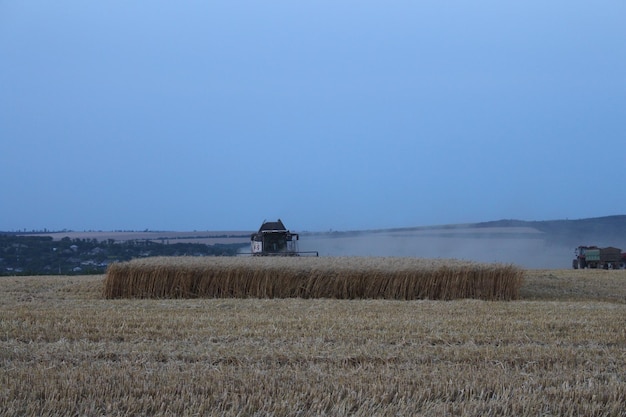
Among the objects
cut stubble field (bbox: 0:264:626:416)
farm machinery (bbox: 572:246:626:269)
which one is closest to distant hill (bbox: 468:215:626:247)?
farm machinery (bbox: 572:246:626:269)

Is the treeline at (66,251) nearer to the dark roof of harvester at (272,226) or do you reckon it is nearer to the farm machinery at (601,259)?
the dark roof of harvester at (272,226)

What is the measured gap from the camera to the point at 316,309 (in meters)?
12.3

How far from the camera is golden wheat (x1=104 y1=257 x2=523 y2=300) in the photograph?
52.5 feet

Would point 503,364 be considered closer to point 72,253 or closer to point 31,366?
point 31,366

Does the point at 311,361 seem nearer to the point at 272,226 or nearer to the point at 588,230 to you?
the point at 272,226

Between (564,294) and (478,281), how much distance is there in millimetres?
2883

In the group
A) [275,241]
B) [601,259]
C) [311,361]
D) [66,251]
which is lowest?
[311,361]

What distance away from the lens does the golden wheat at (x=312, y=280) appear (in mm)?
16000

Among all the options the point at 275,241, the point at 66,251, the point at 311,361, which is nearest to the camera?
the point at 311,361

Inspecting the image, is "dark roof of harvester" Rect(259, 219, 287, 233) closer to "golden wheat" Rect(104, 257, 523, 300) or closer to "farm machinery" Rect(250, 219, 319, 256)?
"farm machinery" Rect(250, 219, 319, 256)

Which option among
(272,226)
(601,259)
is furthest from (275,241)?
(601,259)

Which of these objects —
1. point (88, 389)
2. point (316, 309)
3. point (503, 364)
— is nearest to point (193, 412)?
point (88, 389)

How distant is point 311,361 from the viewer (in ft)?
25.1

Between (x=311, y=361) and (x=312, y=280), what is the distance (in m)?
8.60
